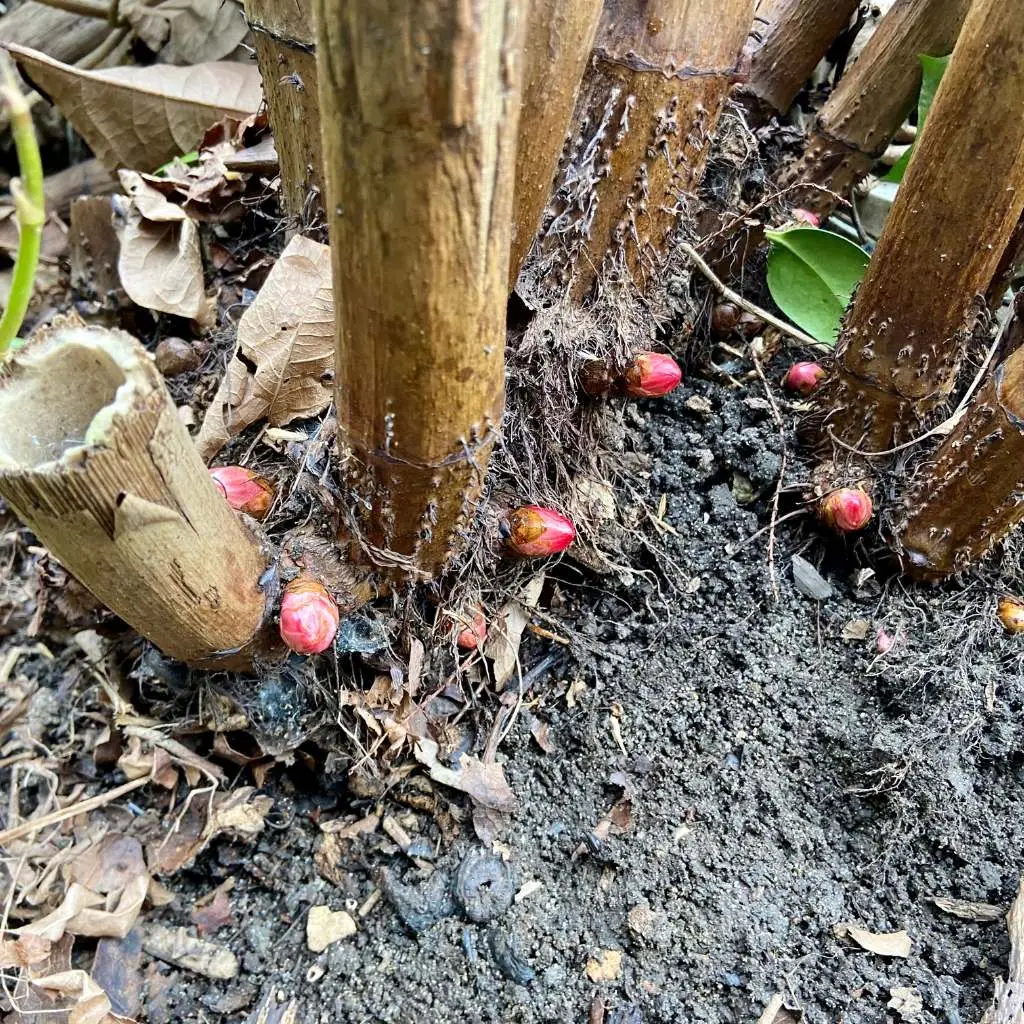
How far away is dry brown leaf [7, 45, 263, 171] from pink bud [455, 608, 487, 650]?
1.19 metres

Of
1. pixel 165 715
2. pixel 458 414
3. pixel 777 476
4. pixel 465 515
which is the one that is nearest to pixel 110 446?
pixel 458 414

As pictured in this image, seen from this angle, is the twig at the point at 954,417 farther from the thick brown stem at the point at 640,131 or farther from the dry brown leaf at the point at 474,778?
the dry brown leaf at the point at 474,778

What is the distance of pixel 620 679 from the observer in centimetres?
125

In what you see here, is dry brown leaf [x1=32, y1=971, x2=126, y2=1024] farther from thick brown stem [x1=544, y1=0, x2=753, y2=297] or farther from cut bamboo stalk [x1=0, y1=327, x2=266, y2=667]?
thick brown stem [x1=544, y1=0, x2=753, y2=297]

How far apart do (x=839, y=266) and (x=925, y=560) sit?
0.52 metres

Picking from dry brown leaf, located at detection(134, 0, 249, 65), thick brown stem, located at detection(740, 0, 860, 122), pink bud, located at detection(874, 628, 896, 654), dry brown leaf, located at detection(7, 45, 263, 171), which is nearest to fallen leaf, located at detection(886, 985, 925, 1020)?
pink bud, located at detection(874, 628, 896, 654)

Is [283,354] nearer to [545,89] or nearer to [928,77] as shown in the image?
[545,89]

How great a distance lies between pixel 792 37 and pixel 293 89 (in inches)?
35.3

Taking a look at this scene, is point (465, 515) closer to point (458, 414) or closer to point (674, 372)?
point (458, 414)

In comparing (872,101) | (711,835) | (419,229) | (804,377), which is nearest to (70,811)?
(711,835)

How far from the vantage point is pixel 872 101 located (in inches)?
55.4

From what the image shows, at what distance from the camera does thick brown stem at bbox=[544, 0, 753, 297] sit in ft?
3.20

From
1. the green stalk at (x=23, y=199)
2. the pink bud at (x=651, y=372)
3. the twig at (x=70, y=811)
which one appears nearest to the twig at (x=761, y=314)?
the pink bud at (x=651, y=372)

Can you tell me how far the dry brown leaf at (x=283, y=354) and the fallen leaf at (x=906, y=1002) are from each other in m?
1.11
